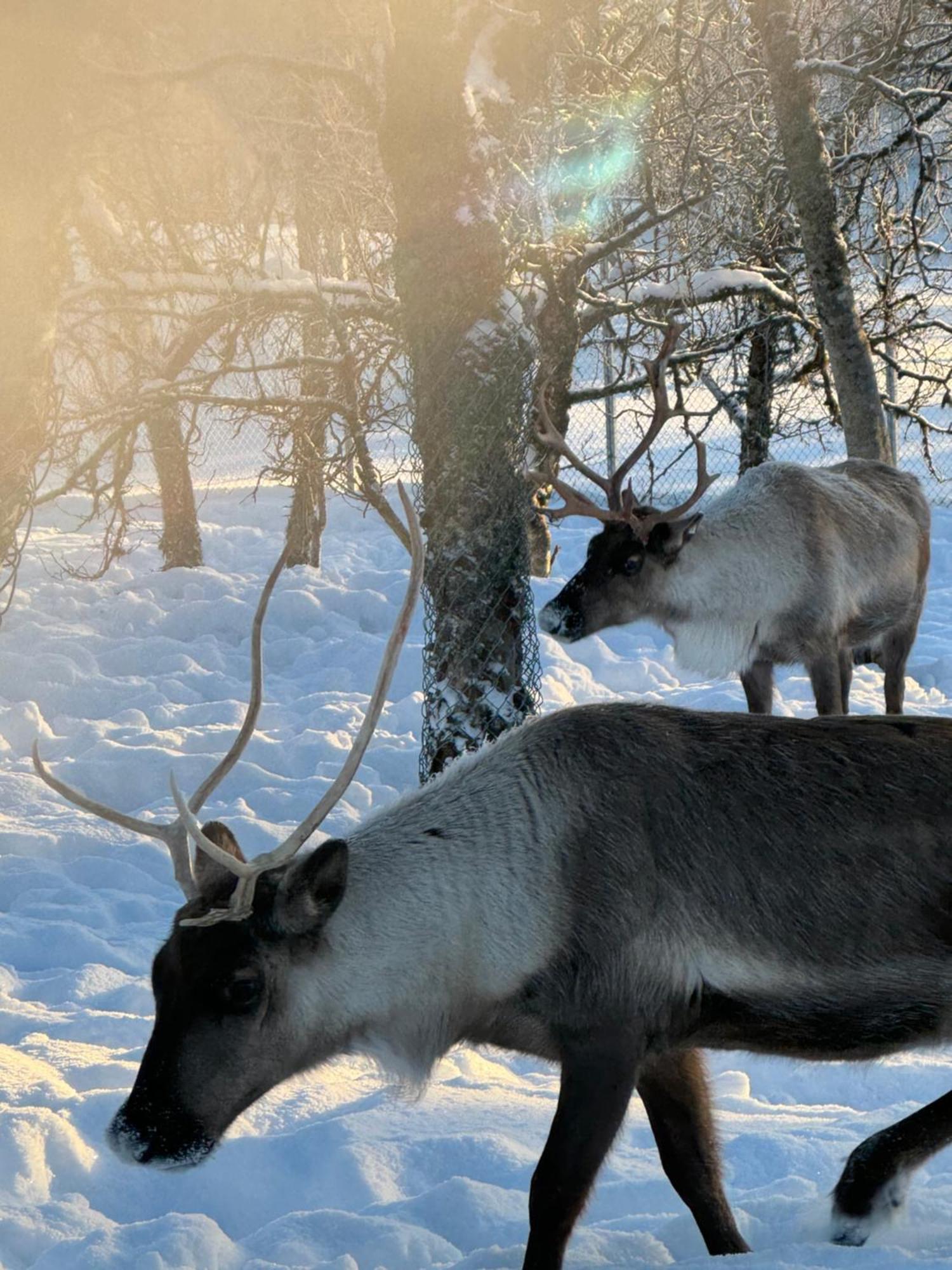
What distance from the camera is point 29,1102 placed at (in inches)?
146

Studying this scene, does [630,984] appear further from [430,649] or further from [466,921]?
[430,649]

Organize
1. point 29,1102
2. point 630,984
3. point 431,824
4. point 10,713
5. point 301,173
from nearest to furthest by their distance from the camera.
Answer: point 630,984
point 431,824
point 29,1102
point 10,713
point 301,173

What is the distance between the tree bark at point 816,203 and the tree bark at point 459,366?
3098 millimetres

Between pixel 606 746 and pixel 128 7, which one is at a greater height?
pixel 128 7

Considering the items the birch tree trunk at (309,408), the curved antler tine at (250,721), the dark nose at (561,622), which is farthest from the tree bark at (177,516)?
the curved antler tine at (250,721)

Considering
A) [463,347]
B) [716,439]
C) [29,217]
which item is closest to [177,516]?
[29,217]

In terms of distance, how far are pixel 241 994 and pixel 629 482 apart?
13.9 ft

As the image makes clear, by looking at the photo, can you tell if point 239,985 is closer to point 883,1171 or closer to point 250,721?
point 250,721

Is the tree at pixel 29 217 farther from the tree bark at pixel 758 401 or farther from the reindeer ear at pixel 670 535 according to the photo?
the tree bark at pixel 758 401

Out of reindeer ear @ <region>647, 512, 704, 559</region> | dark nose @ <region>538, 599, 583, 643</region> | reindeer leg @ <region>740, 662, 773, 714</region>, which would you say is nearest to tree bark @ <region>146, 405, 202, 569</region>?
dark nose @ <region>538, 599, 583, 643</region>

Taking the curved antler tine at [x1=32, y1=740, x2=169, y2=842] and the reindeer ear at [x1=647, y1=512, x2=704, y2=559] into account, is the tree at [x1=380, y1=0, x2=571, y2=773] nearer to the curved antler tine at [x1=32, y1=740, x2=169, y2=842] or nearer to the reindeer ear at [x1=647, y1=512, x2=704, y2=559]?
the reindeer ear at [x1=647, y1=512, x2=704, y2=559]

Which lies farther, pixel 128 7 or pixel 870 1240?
pixel 128 7

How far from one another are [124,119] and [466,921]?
5.07m

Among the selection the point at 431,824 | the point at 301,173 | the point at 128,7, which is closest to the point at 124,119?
the point at 128,7
